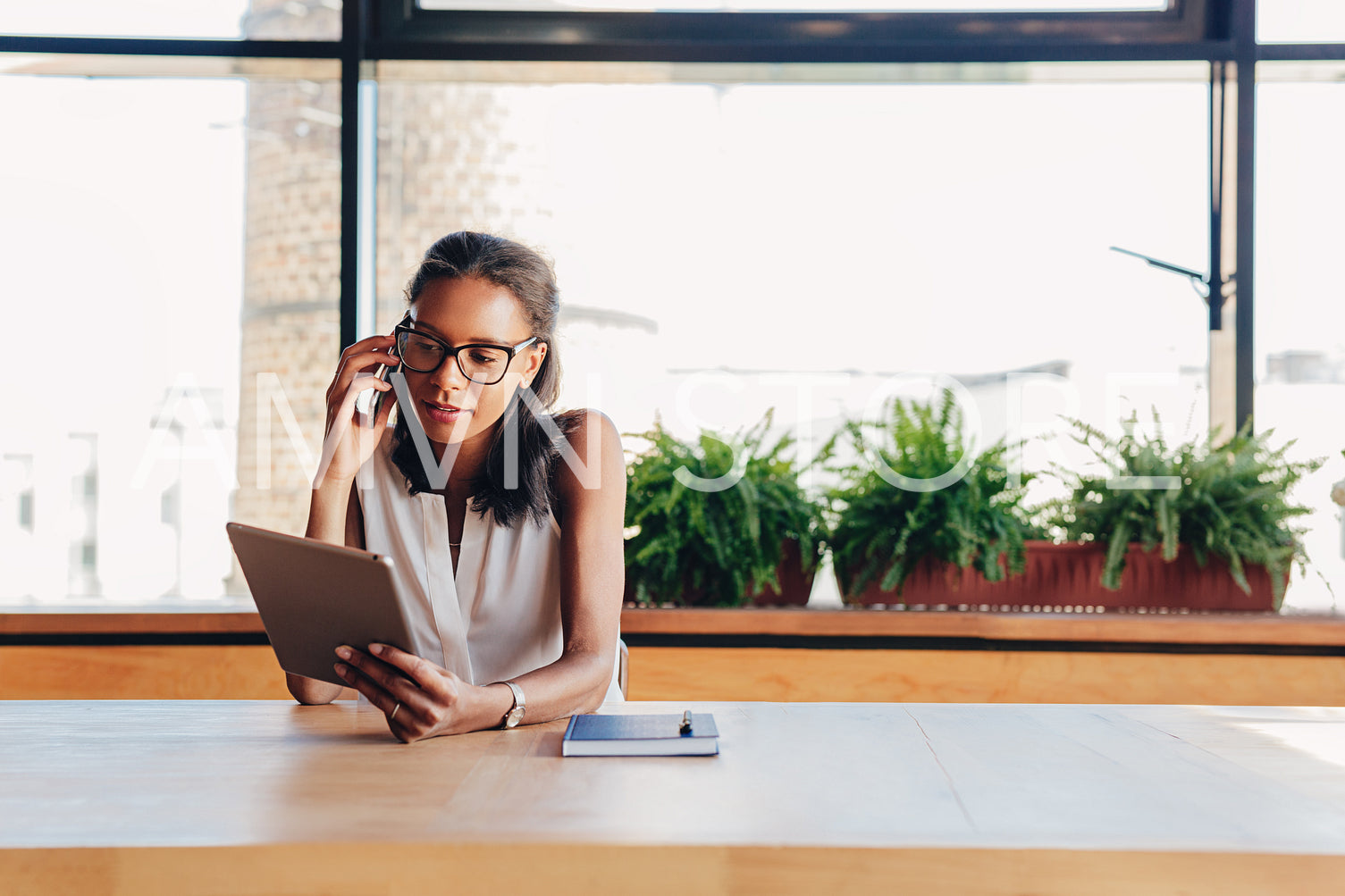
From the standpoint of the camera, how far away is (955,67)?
2994 mm

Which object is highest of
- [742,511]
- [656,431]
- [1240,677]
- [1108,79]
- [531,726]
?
[1108,79]

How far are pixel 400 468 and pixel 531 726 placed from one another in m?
0.68

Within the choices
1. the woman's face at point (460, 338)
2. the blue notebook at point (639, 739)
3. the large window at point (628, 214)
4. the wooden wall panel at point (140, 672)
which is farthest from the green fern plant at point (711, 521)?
the blue notebook at point (639, 739)

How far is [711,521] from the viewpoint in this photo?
258cm

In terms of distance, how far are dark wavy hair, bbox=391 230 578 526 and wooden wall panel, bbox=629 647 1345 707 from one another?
2.86 feet

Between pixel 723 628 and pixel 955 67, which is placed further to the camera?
pixel 955 67

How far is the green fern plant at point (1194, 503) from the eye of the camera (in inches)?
101

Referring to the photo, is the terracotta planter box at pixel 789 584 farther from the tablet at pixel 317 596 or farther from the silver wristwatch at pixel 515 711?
the tablet at pixel 317 596

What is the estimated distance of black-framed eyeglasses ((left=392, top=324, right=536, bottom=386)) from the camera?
164cm

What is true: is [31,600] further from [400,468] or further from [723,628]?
[723,628]

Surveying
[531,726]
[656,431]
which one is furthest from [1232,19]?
[531,726]

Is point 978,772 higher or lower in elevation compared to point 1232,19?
lower

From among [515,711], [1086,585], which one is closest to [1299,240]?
[1086,585]

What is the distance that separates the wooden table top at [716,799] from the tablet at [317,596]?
0.12 m
